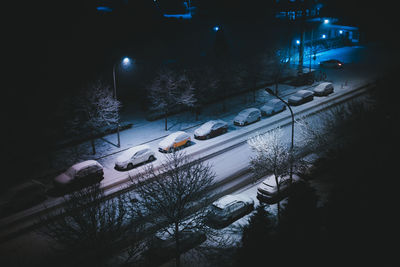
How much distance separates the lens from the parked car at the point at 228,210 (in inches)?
813

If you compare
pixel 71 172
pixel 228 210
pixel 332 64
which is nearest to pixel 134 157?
pixel 71 172

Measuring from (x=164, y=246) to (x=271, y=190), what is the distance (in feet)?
27.9

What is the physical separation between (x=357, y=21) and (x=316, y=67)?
90.0 ft

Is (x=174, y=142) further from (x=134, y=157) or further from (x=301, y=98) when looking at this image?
(x=301, y=98)

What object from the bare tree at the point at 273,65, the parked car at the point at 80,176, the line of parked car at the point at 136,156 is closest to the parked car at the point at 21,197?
the line of parked car at the point at 136,156

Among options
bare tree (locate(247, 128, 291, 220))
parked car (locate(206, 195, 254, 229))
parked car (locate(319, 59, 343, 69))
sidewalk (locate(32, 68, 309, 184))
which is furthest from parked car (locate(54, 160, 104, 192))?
parked car (locate(319, 59, 343, 69))

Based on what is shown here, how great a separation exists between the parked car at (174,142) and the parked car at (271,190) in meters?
9.70

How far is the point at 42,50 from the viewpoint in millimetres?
38531

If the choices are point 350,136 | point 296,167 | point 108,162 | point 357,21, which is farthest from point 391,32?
point 108,162

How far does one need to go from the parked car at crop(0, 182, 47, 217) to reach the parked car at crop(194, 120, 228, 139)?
1445cm

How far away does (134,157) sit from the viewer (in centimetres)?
2808

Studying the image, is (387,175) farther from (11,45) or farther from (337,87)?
(11,45)

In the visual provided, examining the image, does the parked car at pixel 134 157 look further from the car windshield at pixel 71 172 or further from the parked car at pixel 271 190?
the parked car at pixel 271 190

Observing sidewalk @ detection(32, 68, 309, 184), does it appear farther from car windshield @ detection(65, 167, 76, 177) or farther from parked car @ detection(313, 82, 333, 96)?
parked car @ detection(313, 82, 333, 96)
